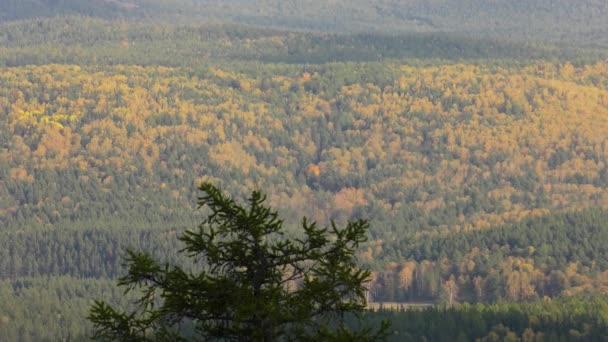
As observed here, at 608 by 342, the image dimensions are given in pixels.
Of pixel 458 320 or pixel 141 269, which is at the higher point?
pixel 458 320

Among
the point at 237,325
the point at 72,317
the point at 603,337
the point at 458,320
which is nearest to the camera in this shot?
the point at 237,325

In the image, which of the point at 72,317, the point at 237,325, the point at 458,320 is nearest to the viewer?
the point at 237,325

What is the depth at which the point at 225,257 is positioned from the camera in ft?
122

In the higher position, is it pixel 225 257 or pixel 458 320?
pixel 458 320

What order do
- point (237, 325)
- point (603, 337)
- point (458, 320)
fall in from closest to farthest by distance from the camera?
1. point (237, 325)
2. point (603, 337)
3. point (458, 320)

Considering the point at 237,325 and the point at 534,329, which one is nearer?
the point at 237,325

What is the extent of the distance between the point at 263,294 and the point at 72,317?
156 m

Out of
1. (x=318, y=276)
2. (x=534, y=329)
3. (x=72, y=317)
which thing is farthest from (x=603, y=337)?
(x=318, y=276)

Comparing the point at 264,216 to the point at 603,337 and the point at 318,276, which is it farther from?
the point at 603,337

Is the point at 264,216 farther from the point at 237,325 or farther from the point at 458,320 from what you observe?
the point at 458,320

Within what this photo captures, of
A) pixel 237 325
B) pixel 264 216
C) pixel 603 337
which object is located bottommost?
pixel 237 325

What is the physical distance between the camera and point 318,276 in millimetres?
37062

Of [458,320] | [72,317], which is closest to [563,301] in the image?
[458,320]

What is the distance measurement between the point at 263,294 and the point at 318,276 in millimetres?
1323
